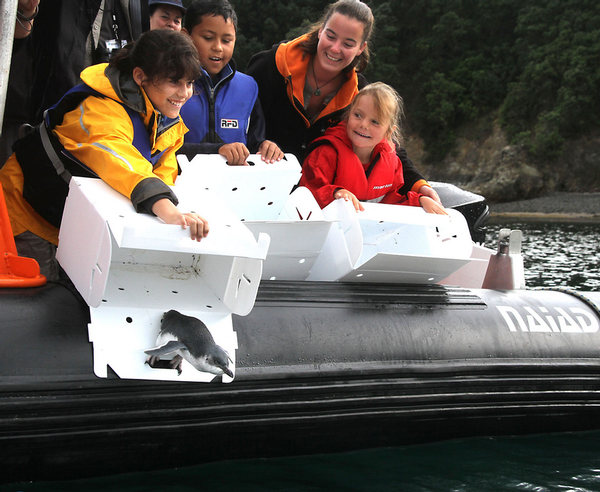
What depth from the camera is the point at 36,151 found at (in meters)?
1.99

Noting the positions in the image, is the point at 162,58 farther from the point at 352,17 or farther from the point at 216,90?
the point at 352,17

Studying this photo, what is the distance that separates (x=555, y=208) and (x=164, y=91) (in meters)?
20.2

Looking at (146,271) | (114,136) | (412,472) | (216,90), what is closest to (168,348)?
(146,271)

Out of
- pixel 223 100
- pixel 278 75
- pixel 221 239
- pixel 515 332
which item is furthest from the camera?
pixel 278 75

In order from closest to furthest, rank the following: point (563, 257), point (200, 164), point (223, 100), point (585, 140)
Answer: point (200, 164) < point (223, 100) < point (563, 257) < point (585, 140)

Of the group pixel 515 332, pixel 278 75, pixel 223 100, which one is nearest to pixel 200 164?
pixel 223 100

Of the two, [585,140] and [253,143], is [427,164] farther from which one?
[253,143]

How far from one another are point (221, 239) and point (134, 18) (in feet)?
6.06

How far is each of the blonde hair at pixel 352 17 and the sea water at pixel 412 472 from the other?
1.82 metres

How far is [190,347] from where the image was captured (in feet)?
5.66

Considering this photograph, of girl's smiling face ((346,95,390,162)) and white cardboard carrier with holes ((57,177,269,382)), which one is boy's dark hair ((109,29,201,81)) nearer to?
white cardboard carrier with holes ((57,177,269,382))

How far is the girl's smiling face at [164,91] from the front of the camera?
76.5 inches

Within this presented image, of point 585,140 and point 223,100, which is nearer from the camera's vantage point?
point 223,100

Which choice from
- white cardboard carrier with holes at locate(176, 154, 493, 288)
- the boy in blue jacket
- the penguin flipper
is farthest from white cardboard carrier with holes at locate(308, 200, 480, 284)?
the penguin flipper
